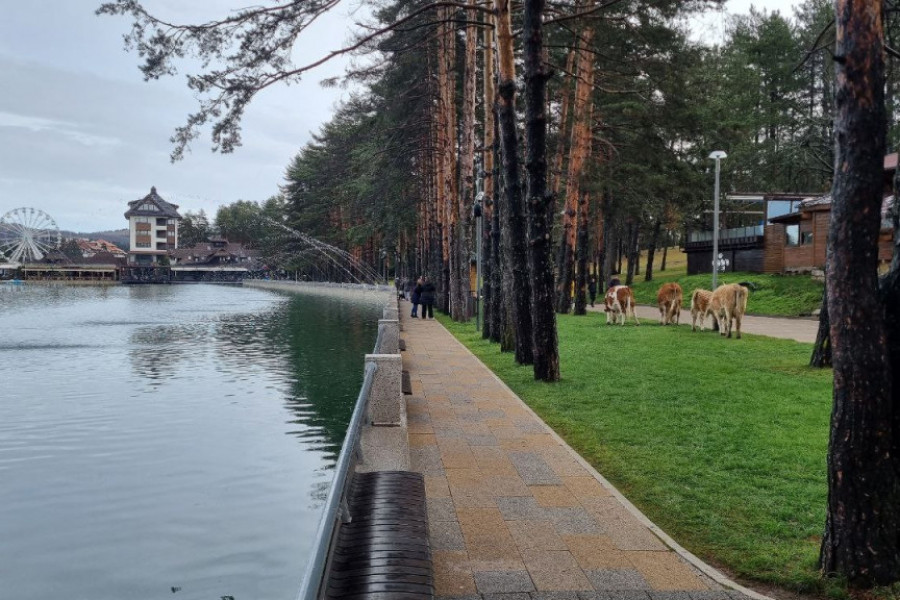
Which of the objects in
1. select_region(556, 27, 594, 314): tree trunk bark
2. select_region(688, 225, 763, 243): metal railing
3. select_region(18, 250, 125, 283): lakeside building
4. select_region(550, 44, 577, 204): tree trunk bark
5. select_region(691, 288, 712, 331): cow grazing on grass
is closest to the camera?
select_region(691, 288, 712, 331): cow grazing on grass

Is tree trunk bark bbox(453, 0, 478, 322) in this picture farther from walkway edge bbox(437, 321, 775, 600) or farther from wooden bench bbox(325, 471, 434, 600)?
wooden bench bbox(325, 471, 434, 600)

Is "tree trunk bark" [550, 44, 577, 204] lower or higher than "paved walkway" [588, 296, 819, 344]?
higher

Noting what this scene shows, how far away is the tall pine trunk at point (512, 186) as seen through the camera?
15227 mm

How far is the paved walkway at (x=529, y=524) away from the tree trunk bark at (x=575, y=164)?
1834 cm

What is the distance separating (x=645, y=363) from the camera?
15.7 meters

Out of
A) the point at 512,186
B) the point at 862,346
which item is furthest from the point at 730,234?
the point at 862,346

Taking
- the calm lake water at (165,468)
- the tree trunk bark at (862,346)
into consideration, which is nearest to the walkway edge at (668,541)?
the tree trunk bark at (862,346)

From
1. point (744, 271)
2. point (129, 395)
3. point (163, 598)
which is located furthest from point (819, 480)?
point (744, 271)

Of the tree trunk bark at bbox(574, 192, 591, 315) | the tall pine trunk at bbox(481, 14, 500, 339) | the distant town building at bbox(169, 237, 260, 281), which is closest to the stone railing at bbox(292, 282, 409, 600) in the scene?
the tall pine trunk at bbox(481, 14, 500, 339)

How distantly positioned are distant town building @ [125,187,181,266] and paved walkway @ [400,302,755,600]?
445ft

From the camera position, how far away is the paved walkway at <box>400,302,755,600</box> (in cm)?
478

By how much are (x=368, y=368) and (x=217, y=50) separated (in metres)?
6.28

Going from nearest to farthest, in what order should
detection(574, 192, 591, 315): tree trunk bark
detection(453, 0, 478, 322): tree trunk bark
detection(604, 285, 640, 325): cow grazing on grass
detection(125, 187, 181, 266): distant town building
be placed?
detection(604, 285, 640, 325): cow grazing on grass, detection(453, 0, 478, 322): tree trunk bark, detection(574, 192, 591, 315): tree trunk bark, detection(125, 187, 181, 266): distant town building

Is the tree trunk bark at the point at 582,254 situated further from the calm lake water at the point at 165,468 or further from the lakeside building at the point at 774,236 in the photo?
the calm lake water at the point at 165,468
